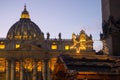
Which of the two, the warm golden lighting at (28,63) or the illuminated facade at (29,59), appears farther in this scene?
the illuminated facade at (29,59)

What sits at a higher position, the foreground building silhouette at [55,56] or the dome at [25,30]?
the dome at [25,30]

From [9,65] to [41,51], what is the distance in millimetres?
10482

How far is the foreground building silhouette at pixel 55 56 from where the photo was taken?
9266 millimetres

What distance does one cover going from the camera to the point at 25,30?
449ft

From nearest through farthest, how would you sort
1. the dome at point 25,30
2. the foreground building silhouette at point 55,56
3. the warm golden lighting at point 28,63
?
1. the foreground building silhouette at point 55,56
2. the warm golden lighting at point 28,63
3. the dome at point 25,30

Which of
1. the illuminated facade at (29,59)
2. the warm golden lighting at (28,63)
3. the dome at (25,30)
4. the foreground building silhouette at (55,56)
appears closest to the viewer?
the foreground building silhouette at (55,56)

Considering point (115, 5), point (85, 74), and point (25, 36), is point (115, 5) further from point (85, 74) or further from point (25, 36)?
point (25, 36)

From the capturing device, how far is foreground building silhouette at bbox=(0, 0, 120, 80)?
9.27 metres

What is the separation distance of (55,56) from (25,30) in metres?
35.3

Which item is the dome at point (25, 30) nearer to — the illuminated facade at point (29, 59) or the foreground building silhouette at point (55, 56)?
the foreground building silhouette at point (55, 56)

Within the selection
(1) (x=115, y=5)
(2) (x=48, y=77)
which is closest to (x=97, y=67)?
(1) (x=115, y=5)

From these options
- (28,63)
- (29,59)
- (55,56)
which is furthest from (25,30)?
(28,63)

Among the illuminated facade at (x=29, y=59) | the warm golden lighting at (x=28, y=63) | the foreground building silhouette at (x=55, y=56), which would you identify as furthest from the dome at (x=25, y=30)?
the warm golden lighting at (x=28, y=63)

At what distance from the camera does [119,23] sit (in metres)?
11.1
